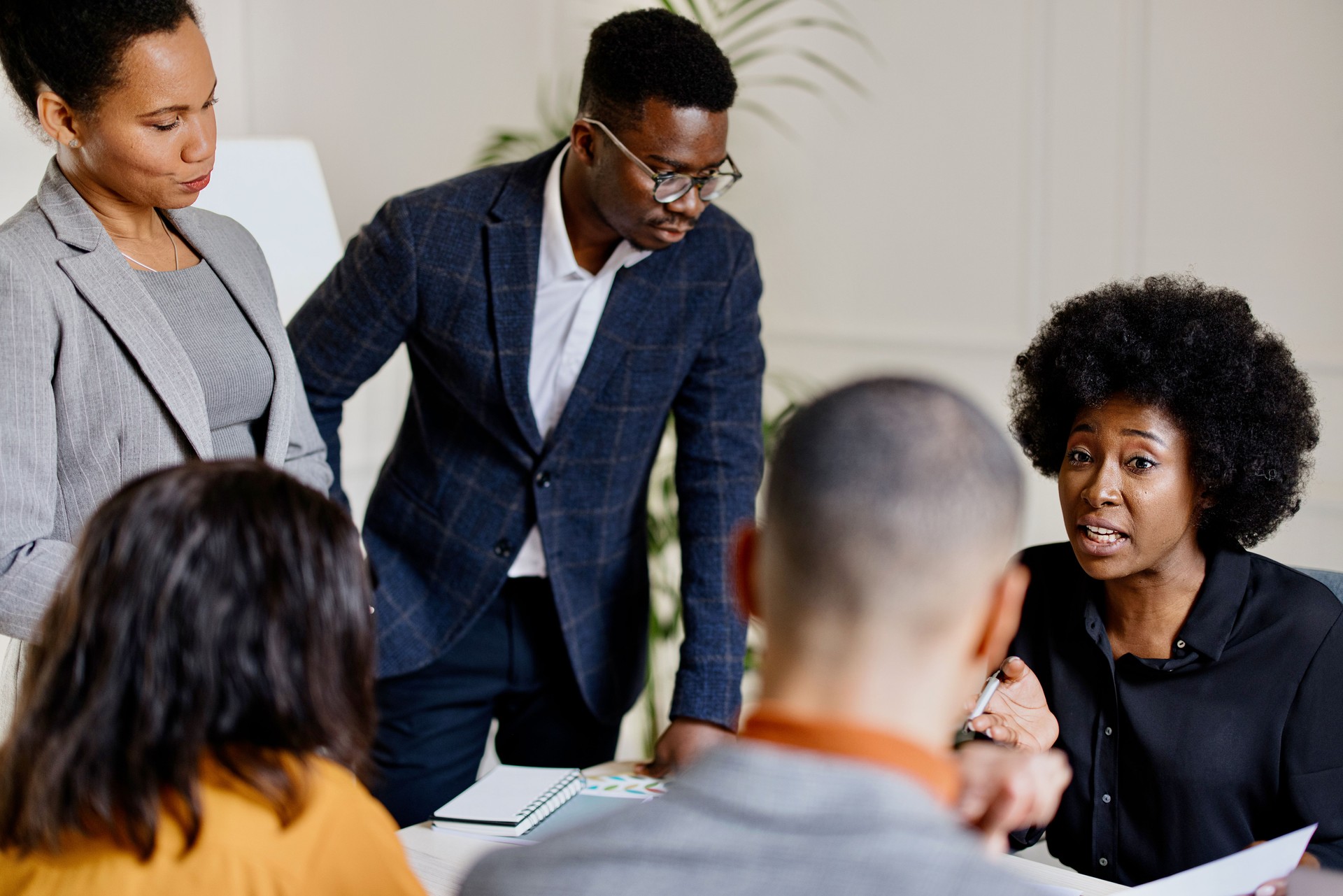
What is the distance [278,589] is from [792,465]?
16.2 inches

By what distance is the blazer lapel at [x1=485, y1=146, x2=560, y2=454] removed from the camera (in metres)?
1.92

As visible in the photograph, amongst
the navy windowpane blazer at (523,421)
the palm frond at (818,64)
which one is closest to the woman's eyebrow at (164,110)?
the navy windowpane blazer at (523,421)

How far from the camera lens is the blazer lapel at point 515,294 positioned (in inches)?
75.5

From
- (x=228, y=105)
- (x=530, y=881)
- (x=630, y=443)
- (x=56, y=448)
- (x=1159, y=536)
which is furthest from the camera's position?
(x=228, y=105)

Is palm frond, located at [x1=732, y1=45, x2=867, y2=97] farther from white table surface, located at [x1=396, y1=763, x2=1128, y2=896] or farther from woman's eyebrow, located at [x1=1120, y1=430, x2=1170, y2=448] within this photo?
white table surface, located at [x1=396, y1=763, x2=1128, y2=896]

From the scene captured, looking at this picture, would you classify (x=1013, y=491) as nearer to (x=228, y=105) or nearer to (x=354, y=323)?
(x=354, y=323)

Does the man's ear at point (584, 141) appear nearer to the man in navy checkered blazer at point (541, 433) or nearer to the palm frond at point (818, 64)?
the man in navy checkered blazer at point (541, 433)

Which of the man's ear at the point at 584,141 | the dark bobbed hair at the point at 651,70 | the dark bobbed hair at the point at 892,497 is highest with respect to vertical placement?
the dark bobbed hair at the point at 651,70

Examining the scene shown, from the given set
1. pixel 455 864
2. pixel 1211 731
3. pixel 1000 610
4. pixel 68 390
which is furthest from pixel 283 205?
pixel 1000 610

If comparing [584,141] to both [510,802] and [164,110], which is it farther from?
[510,802]

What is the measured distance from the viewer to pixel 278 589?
3.13 feet

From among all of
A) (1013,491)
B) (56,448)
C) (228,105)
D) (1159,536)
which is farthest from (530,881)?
(228,105)

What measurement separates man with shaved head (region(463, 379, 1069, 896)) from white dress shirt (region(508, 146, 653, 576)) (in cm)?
102

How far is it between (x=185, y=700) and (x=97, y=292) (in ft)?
2.39
